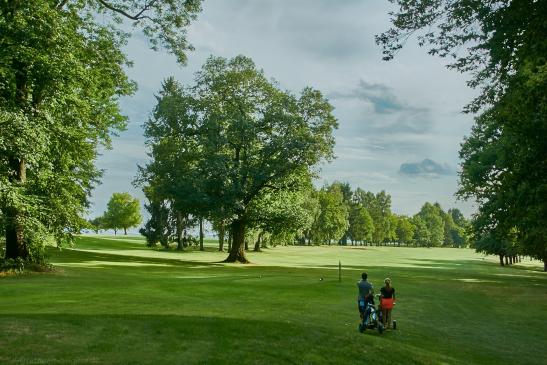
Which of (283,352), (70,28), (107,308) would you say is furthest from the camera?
(70,28)

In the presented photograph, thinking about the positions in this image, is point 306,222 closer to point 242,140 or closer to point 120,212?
point 242,140

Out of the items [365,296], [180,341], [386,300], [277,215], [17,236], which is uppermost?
[277,215]

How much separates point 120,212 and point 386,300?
4515 inches

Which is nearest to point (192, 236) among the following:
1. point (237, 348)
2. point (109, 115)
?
point (109, 115)

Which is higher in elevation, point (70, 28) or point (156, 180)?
point (70, 28)

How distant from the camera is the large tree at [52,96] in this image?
25969 millimetres

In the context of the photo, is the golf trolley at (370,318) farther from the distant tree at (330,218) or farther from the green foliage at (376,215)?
the green foliage at (376,215)

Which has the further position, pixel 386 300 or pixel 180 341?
pixel 386 300

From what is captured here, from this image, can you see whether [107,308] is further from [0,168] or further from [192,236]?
[192,236]

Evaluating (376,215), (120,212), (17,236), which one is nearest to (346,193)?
(376,215)

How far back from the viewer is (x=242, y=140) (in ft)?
186

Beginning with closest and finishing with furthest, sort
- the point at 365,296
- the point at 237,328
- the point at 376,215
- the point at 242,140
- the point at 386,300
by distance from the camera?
the point at 237,328 → the point at 365,296 → the point at 386,300 → the point at 242,140 → the point at 376,215

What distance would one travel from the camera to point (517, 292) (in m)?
39.3

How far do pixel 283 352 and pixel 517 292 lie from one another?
108ft
